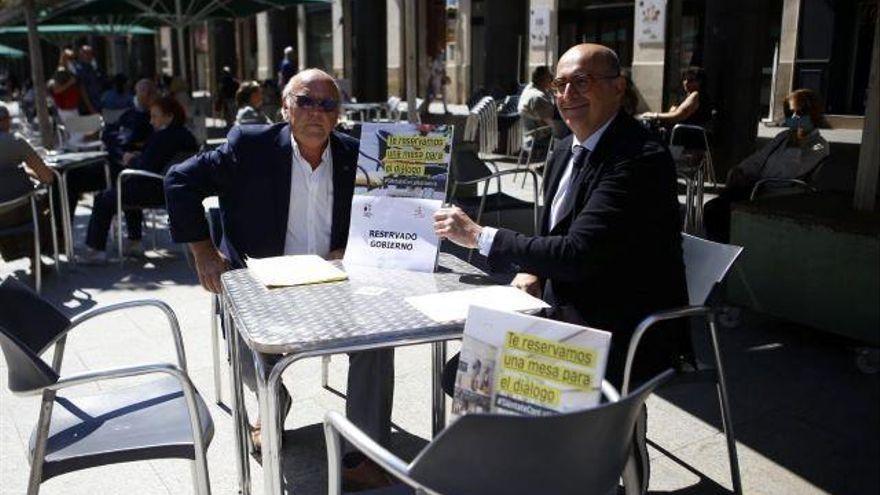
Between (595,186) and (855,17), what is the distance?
15722mm

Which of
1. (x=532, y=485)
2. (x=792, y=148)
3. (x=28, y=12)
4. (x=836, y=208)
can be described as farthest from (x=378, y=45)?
(x=532, y=485)

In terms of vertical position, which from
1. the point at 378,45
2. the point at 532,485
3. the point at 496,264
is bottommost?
the point at 532,485

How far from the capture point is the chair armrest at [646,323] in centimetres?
228

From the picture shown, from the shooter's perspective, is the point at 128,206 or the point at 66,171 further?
the point at 66,171

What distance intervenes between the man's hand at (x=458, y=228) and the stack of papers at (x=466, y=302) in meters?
0.16

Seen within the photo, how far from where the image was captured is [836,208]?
181 inches

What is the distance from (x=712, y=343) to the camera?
8.80 ft

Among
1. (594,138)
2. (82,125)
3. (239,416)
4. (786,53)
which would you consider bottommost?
(239,416)

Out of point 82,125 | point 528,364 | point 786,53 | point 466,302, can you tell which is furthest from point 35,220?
point 786,53

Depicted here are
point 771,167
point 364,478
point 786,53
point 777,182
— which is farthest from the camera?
point 786,53

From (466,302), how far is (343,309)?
0.35 meters

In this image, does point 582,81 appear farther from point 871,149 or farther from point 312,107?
point 871,149

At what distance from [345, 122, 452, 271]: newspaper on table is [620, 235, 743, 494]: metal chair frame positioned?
698 mm

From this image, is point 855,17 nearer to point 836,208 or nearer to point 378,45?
point 378,45
